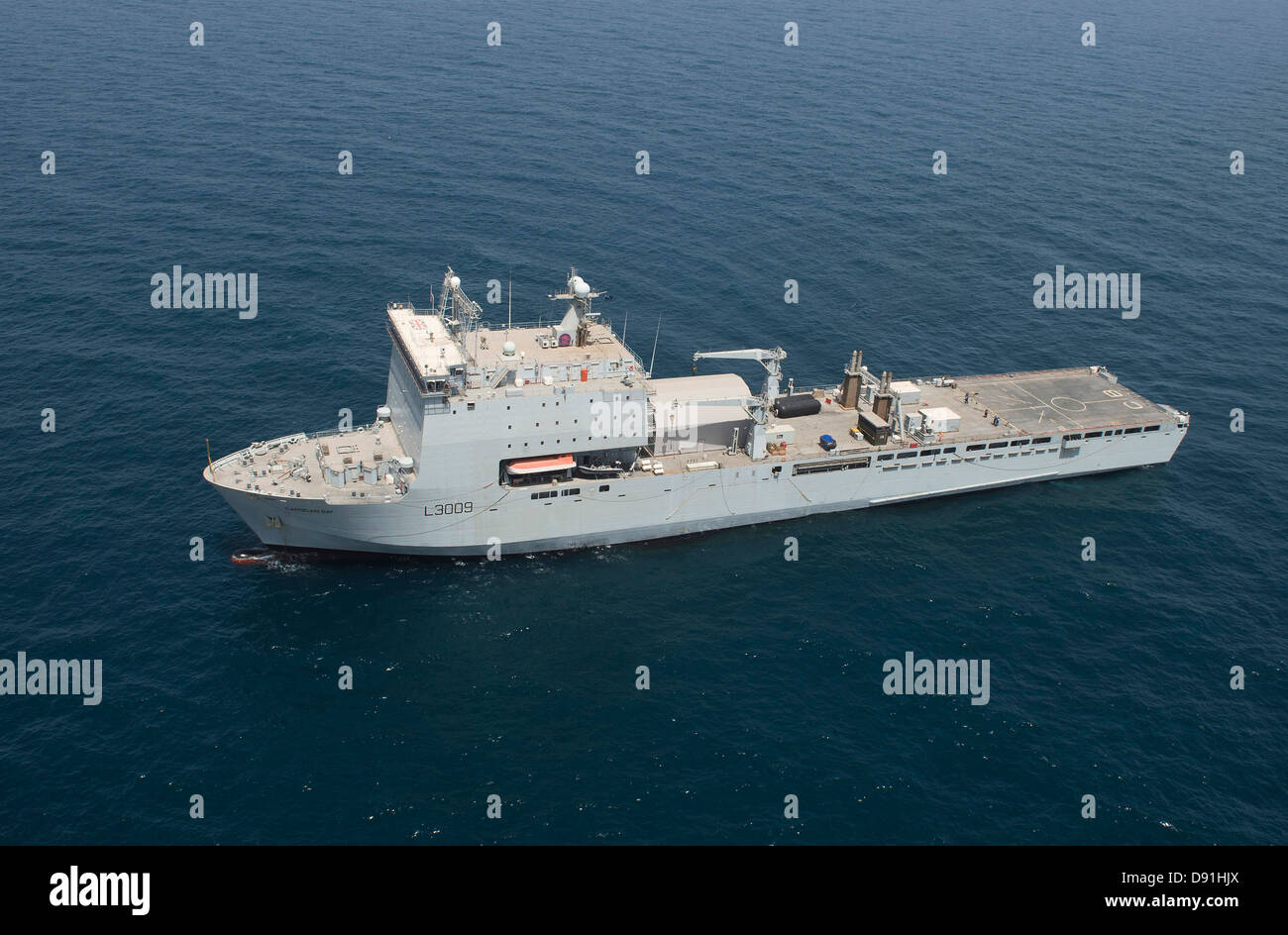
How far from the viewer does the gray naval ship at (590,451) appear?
2630 inches

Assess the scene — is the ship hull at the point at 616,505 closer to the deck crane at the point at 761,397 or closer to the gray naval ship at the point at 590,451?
the gray naval ship at the point at 590,451

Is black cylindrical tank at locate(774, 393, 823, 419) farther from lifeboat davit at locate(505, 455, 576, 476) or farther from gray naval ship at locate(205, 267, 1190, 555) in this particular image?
lifeboat davit at locate(505, 455, 576, 476)

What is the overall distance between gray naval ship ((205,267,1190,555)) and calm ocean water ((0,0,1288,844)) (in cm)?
243

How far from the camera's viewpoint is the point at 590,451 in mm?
71500

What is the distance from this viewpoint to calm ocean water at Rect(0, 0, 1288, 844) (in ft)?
172

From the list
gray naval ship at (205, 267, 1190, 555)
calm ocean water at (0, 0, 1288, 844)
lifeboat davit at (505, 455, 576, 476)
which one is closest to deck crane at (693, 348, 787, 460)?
gray naval ship at (205, 267, 1190, 555)

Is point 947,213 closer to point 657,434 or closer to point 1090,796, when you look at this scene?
point 657,434

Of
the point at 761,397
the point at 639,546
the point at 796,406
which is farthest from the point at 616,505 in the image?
the point at 796,406

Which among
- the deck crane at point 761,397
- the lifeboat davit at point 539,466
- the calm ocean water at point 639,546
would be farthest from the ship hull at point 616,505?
the deck crane at point 761,397

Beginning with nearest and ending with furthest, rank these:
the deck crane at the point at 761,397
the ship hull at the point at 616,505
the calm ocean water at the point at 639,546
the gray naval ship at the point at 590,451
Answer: the calm ocean water at the point at 639,546
the ship hull at the point at 616,505
the gray naval ship at the point at 590,451
the deck crane at the point at 761,397

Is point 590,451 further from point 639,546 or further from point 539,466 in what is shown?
point 639,546

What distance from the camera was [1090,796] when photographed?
52594mm

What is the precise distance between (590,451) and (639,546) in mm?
7593

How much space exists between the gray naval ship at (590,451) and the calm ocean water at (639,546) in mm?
2430
